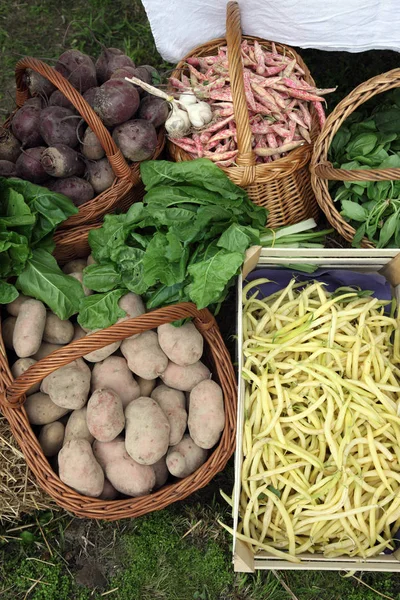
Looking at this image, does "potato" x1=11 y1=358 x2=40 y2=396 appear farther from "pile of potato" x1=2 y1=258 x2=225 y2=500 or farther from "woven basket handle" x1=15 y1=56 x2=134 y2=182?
"woven basket handle" x1=15 y1=56 x2=134 y2=182

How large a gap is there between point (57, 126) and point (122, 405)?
3.82ft

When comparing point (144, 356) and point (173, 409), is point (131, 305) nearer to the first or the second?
point (144, 356)

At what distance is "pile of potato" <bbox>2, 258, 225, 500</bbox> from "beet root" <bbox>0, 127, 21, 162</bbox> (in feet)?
2.10

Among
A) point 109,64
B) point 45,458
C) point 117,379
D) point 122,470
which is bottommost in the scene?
point 122,470

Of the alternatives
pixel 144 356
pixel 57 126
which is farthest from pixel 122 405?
pixel 57 126

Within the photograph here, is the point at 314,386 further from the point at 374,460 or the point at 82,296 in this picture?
the point at 82,296

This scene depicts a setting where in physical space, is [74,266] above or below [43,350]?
above

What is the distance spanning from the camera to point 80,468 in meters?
1.90

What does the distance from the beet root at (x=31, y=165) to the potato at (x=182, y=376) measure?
97cm

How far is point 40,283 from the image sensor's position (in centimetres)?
210

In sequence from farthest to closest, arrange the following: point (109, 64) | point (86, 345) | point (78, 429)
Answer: point (109, 64), point (78, 429), point (86, 345)

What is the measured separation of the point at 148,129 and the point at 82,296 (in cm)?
75

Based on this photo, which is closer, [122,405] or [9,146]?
[122,405]

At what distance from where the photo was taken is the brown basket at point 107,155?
2.00 m
